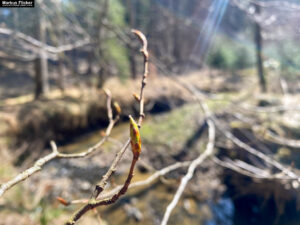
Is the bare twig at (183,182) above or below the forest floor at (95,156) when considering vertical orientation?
above

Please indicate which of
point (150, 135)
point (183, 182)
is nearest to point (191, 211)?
point (150, 135)

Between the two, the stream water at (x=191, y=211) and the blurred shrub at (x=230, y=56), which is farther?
the blurred shrub at (x=230, y=56)

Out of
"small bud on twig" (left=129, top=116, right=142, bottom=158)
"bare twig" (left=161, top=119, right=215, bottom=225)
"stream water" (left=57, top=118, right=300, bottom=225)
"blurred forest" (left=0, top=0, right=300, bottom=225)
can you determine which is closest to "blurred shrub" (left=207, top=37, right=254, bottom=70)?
"blurred forest" (left=0, top=0, right=300, bottom=225)

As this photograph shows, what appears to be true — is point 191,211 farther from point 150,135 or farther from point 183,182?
point 183,182

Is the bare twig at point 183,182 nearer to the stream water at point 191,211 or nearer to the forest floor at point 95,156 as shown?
the forest floor at point 95,156

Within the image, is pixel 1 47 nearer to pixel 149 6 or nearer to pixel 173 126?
pixel 173 126

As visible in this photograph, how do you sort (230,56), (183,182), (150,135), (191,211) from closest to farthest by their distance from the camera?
(183,182) → (191,211) → (150,135) → (230,56)

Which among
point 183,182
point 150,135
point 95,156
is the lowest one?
point 95,156

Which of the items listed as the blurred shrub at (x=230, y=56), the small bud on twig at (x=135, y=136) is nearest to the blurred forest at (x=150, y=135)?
the small bud on twig at (x=135, y=136)
